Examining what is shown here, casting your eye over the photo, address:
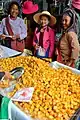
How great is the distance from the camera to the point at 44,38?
3.61 meters

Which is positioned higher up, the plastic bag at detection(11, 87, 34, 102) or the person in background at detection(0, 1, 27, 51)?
the person in background at detection(0, 1, 27, 51)

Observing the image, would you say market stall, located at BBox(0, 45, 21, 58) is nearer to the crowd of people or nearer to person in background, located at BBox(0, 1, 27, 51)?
the crowd of people

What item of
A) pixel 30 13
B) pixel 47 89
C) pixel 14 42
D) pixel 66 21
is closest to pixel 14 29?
pixel 14 42

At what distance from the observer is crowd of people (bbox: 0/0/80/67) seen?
123 inches

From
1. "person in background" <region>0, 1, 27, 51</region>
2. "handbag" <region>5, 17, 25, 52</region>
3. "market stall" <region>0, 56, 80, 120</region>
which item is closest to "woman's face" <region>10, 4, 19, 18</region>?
"person in background" <region>0, 1, 27, 51</region>

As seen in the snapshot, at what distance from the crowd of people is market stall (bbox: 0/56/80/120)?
0.42 metres

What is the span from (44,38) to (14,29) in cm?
64

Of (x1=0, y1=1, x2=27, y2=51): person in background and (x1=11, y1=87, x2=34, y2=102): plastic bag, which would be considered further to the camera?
(x1=0, y1=1, x2=27, y2=51): person in background

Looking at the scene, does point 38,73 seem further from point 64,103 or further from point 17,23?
point 17,23

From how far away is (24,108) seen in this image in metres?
2.05

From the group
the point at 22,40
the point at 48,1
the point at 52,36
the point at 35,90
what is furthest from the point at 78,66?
the point at 48,1

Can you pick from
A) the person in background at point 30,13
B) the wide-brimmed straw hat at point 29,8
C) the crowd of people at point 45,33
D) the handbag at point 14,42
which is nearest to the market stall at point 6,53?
the crowd of people at point 45,33

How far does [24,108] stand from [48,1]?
11.6 feet

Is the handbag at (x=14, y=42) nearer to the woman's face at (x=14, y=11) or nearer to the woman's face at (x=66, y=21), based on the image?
the woman's face at (x=14, y=11)
